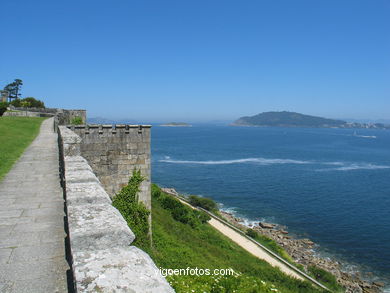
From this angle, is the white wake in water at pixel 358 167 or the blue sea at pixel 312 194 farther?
the white wake in water at pixel 358 167

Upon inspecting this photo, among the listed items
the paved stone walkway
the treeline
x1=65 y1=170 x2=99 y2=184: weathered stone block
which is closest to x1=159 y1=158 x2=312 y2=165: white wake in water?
the treeline

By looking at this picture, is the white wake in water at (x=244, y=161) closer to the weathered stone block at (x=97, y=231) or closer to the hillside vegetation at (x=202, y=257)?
the hillside vegetation at (x=202, y=257)

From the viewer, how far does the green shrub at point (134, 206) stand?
13734 mm

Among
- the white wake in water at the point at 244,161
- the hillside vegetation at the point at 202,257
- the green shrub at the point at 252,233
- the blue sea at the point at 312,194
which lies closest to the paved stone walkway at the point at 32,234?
the hillside vegetation at the point at 202,257

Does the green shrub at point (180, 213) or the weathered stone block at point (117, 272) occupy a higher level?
the weathered stone block at point (117, 272)

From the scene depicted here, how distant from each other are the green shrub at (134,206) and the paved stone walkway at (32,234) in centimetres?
449

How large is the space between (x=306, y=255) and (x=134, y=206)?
23445 mm

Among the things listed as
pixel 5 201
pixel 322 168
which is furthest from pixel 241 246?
pixel 322 168

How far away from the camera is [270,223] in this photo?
3881 centimetres

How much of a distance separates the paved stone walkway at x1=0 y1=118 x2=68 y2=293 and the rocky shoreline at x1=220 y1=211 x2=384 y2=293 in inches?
1023

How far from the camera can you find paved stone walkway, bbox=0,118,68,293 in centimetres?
391

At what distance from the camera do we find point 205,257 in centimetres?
1894

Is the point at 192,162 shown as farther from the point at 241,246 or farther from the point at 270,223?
the point at 241,246

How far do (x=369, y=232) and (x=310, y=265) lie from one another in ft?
35.4
